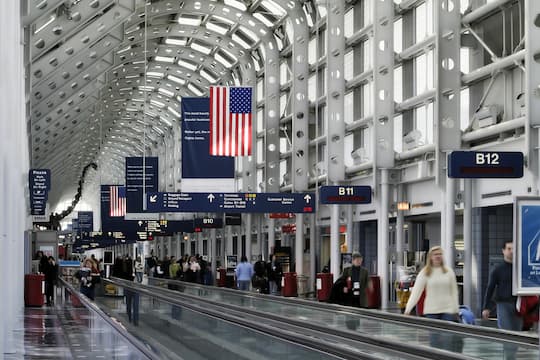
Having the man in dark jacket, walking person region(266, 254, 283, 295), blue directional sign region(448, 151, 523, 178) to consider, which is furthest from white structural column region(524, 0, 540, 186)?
walking person region(266, 254, 283, 295)

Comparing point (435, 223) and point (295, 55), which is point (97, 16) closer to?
point (295, 55)

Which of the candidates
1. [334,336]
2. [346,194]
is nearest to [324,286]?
[346,194]

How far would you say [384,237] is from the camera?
32.2 meters

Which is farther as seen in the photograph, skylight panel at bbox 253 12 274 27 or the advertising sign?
skylight panel at bbox 253 12 274 27

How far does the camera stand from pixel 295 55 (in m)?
42.6

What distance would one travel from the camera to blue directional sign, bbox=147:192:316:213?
35.7 m

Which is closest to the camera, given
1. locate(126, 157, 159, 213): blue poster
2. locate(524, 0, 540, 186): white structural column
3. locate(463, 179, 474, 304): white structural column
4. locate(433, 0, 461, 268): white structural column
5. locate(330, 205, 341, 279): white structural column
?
locate(524, 0, 540, 186): white structural column

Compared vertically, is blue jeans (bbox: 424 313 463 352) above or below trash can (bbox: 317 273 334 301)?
above

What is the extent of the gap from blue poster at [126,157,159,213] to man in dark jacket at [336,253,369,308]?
26.1 metres

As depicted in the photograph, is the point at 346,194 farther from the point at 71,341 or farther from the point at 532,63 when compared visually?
the point at 71,341

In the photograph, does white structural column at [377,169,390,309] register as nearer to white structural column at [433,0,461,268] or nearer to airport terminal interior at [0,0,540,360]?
airport terminal interior at [0,0,540,360]

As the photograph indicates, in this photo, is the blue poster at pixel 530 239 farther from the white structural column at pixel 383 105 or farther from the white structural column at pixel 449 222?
the white structural column at pixel 383 105

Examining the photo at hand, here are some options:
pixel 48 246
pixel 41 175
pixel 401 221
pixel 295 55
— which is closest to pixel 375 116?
pixel 401 221

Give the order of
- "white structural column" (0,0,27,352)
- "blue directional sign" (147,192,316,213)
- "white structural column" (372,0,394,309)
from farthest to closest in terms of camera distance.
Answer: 1. "blue directional sign" (147,192,316,213)
2. "white structural column" (372,0,394,309)
3. "white structural column" (0,0,27,352)
